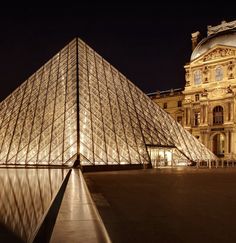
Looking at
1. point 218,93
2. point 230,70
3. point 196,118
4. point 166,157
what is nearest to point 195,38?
point 230,70

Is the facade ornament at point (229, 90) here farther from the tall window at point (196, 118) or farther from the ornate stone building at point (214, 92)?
the tall window at point (196, 118)

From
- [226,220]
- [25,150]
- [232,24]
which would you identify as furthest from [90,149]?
[232,24]

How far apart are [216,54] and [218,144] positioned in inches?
417

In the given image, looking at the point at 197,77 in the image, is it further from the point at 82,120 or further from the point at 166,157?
the point at 82,120

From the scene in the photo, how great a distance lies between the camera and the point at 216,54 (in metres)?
40.5

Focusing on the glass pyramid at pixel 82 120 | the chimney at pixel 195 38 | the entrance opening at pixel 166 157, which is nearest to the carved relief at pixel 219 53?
the chimney at pixel 195 38

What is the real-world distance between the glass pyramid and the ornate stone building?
15.0m

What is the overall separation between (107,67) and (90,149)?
905 cm

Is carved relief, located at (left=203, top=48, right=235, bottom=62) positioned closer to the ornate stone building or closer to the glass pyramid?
the ornate stone building

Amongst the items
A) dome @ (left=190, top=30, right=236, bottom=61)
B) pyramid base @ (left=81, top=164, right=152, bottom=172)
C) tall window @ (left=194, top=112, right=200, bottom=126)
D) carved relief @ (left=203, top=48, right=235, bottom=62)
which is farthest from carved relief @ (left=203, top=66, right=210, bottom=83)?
pyramid base @ (left=81, top=164, right=152, bottom=172)

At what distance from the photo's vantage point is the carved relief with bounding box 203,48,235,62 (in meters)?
39.2

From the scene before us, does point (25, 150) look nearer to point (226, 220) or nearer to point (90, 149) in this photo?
point (90, 149)

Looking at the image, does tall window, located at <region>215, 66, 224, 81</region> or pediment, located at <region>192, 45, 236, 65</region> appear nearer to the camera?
pediment, located at <region>192, 45, 236, 65</region>

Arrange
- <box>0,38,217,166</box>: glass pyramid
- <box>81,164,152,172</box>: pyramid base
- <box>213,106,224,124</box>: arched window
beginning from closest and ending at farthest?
<box>81,164,152,172</box>: pyramid base, <box>0,38,217,166</box>: glass pyramid, <box>213,106,224,124</box>: arched window
